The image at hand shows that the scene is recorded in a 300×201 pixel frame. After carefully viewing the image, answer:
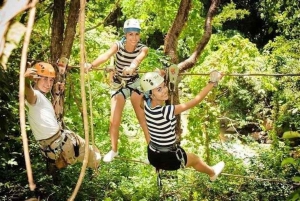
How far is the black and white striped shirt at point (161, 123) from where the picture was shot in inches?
120

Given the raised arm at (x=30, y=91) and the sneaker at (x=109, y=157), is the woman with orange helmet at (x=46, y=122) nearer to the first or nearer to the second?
the raised arm at (x=30, y=91)

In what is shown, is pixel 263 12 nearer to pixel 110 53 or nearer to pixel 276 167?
pixel 276 167

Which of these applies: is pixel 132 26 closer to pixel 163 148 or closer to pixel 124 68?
pixel 124 68

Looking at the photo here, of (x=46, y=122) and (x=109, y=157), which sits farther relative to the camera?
(x=109, y=157)

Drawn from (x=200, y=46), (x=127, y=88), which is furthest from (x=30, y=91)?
(x=200, y=46)

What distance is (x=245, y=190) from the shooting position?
5.66 metres

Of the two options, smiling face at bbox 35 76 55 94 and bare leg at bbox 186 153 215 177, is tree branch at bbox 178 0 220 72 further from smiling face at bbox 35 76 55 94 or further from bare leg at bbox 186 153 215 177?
smiling face at bbox 35 76 55 94

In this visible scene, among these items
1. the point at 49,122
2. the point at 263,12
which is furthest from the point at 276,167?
the point at 263,12

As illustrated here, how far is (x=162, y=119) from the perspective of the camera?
3066 millimetres

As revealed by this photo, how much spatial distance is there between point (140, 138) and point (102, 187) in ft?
8.65

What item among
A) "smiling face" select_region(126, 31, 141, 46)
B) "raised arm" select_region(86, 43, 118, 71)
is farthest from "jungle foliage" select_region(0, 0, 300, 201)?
"smiling face" select_region(126, 31, 141, 46)

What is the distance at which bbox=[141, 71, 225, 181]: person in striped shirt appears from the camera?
9.88 feet

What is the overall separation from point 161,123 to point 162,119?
1.7 inches

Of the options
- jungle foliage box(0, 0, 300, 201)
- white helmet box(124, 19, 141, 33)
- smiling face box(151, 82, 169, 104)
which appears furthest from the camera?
jungle foliage box(0, 0, 300, 201)
